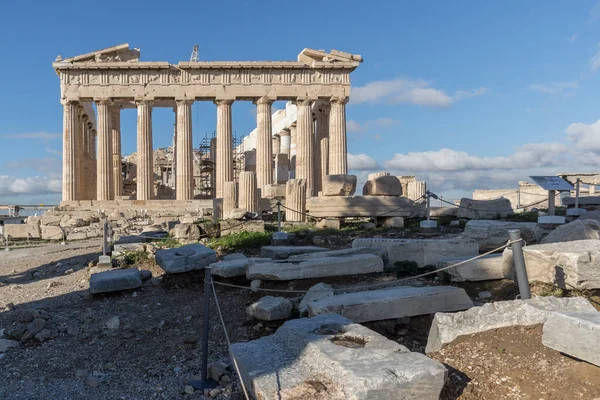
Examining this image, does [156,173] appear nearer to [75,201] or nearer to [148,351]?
[75,201]

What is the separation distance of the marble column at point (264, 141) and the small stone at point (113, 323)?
791 inches

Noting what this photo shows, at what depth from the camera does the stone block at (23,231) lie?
2000 centimetres

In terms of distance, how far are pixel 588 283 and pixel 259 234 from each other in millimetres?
8324

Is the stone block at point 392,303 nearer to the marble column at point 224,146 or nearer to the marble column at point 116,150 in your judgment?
the marble column at point 224,146


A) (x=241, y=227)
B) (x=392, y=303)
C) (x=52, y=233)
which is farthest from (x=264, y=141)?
(x=392, y=303)

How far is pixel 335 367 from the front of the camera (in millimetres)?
3439

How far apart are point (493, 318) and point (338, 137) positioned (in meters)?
22.8

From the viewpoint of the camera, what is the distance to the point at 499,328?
4.34m

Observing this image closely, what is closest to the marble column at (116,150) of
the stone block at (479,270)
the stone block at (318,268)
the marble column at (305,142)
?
the marble column at (305,142)

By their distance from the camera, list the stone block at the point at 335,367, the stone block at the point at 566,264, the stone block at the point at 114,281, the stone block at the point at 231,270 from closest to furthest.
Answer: the stone block at the point at 335,367 < the stone block at the point at 566,264 < the stone block at the point at 231,270 < the stone block at the point at 114,281

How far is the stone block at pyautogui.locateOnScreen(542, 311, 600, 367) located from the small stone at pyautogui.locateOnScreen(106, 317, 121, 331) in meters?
5.26

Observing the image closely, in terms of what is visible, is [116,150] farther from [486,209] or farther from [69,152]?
[486,209]

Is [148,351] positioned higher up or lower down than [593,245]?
lower down

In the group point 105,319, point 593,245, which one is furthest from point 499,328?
point 105,319
